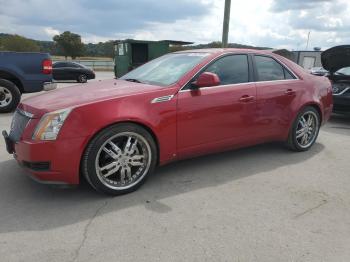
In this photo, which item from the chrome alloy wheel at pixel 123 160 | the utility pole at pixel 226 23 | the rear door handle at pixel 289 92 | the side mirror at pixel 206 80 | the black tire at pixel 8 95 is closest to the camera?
the chrome alloy wheel at pixel 123 160

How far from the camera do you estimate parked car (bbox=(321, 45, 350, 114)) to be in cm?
784

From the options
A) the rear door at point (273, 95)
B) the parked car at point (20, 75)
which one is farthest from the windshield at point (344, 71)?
the parked car at point (20, 75)

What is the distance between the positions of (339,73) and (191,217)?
7094 millimetres

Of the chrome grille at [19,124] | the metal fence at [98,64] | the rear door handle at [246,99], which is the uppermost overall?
the rear door handle at [246,99]

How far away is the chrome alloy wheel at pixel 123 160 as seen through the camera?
357cm

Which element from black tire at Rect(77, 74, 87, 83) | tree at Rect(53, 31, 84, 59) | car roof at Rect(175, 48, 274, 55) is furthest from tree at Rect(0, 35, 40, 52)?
car roof at Rect(175, 48, 274, 55)

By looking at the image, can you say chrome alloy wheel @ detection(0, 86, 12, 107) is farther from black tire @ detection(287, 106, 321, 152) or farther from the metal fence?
the metal fence

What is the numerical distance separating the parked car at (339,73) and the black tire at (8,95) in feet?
24.0

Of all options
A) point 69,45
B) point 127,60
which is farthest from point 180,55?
point 69,45

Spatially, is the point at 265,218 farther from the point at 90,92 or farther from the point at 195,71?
the point at 90,92

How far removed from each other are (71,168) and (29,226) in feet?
2.09

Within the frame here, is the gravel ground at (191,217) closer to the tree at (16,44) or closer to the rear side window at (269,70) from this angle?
Result: the rear side window at (269,70)

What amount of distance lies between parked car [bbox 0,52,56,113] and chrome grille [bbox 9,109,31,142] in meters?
4.58

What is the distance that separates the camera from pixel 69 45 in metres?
59.6
